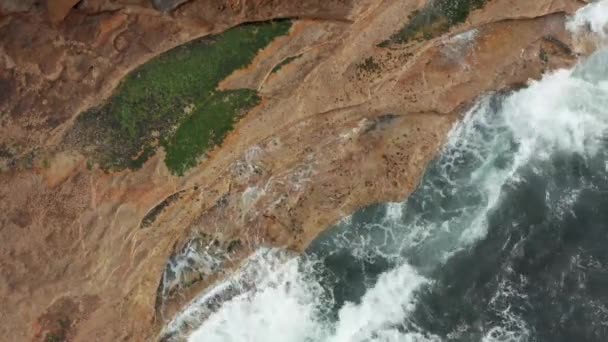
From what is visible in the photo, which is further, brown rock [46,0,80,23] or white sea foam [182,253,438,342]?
white sea foam [182,253,438,342]

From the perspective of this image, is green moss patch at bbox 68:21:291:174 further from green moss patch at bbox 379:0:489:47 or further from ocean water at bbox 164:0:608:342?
ocean water at bbox 164:0:608:342

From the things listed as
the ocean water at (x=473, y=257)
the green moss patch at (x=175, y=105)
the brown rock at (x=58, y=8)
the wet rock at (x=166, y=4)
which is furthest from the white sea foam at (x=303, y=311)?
the brown rock at (x=58, y=8)

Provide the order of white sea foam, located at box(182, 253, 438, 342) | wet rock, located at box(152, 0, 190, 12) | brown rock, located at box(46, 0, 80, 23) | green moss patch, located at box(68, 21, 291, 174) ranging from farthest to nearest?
white sea foam, located at box(182, 253, 438, 342), green moss patch, located at box(68, 21, 291, 174), wet rock, located at box(152, 0, 190, 12), brown rock, located at box(46, 0, 80, 23)

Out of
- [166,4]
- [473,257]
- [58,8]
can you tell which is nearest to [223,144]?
[166,4]

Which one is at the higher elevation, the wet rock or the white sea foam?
the wet rock

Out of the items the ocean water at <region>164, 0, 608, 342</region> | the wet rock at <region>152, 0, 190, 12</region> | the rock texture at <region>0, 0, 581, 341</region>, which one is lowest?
the ocean water at <region>164, 0, 608, 342</region>

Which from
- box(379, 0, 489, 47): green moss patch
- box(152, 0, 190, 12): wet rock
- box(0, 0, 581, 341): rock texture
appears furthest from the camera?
box(379, 0, 489, 47): green moss patch

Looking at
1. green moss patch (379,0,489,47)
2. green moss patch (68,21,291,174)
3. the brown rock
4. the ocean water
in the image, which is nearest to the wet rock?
green moss patch (68,21,291,174)

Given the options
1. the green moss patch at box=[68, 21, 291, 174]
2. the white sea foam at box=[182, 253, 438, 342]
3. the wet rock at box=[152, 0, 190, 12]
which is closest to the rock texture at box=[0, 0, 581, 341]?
the wet rock at box=[152, 0, 190, 12]
